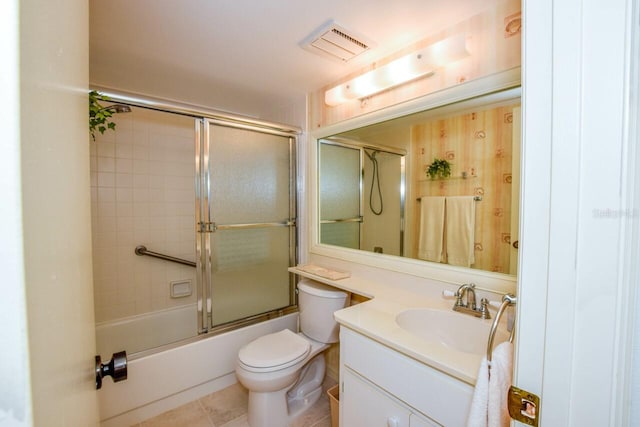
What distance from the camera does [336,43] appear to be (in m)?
1.54

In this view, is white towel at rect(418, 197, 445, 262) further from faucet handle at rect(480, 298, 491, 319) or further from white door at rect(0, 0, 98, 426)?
white door at rect(0, 0, 98, 426)

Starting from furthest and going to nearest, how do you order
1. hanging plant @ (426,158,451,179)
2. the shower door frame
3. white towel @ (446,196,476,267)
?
the shower door frame, hanging plant @ (426,158,451,179), white towel @ (446,196,476,267)

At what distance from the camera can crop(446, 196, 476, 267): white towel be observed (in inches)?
53.6

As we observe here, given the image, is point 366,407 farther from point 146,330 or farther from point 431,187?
point 146,330

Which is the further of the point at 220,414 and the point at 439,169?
the point at 220,414

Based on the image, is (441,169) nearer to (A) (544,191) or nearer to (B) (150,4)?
(A) (544,191)

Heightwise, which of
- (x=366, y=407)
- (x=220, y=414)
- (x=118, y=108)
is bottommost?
(x=220, y=414)

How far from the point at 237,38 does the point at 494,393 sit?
1913 millimetres

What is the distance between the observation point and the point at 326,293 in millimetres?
1801

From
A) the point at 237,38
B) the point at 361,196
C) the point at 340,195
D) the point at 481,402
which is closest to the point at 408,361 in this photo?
the point at 481,402

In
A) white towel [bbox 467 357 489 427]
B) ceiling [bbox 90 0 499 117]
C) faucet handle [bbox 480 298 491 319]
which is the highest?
ceiling [bbox 90 0 499 117]

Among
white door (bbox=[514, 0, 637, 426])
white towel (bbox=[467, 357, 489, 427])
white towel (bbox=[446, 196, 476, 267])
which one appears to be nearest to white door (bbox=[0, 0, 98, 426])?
white door (bbox=[514, 0, 637, 426])

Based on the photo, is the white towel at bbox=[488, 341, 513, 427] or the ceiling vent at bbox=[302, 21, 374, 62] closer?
the white towel at bbox=[488, 341, 513, 427]

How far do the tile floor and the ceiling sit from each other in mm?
2163
